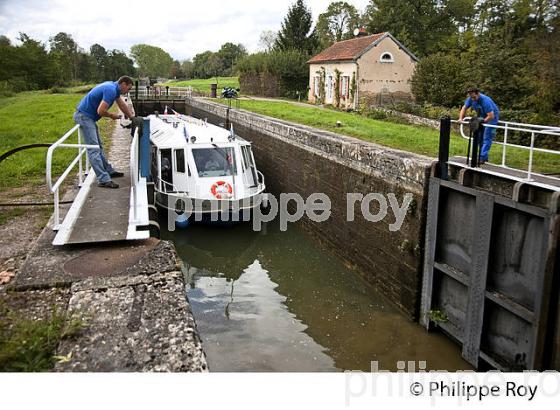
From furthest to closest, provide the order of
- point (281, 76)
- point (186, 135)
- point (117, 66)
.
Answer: point (117, 66) → point (281, 76) → point (186, 135)

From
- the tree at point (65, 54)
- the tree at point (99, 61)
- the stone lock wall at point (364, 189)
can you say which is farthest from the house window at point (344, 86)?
the tree at point (99, 61)

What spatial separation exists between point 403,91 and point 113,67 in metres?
65.3

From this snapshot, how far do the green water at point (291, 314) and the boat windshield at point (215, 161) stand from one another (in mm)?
1714

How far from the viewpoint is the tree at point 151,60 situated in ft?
363

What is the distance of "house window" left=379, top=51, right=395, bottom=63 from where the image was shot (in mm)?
28312

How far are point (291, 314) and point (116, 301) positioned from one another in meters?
5.12

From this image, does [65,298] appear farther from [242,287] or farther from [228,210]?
[228,210]

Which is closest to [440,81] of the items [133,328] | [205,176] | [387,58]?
[387,58]

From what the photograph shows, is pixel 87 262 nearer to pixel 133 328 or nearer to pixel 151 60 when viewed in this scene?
pixel 133 328

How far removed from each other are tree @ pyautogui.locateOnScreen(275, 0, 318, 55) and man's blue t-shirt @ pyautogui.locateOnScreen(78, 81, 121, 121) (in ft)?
140

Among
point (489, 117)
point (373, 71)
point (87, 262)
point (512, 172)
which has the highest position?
point (373, 71)

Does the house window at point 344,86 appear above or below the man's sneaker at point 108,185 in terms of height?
above

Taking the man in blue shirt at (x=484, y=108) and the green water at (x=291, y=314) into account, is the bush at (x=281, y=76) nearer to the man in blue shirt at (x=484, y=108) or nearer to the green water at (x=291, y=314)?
the green water at (x=291, y=314)

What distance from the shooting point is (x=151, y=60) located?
376 feet
